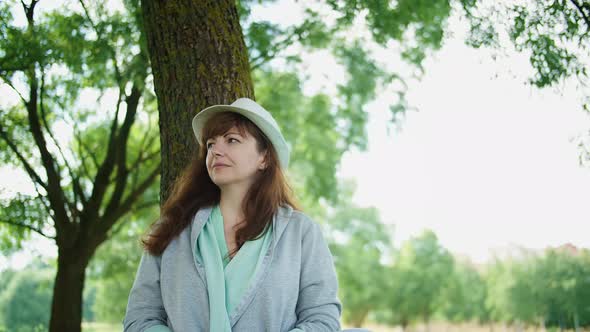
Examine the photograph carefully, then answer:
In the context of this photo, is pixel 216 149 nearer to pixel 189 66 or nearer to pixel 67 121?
pixel 189 66

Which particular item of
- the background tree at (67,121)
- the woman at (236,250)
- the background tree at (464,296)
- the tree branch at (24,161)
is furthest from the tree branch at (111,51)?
the background tree at (464,296)

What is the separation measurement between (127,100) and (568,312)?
11947mm

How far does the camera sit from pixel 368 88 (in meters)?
11.3

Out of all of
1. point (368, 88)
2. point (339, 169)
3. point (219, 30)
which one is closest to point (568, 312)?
point (339, 169)

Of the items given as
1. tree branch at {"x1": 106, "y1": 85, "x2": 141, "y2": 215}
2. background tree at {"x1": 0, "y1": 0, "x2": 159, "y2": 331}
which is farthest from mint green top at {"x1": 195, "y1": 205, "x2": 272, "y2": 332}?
tree branch at {"x1": 106, "y1": 85, "x2": 141, "y2": 215}

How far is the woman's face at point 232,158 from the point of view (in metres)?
3.09

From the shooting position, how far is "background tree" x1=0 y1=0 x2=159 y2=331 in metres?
8.19

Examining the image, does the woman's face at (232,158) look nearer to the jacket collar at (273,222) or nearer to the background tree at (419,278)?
the jacket collar at (273,222)

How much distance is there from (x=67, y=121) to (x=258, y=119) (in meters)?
9.39

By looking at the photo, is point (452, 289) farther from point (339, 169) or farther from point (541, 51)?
point (541, 51)

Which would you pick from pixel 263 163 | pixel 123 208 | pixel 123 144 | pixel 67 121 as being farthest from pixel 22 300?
pixel 263 163

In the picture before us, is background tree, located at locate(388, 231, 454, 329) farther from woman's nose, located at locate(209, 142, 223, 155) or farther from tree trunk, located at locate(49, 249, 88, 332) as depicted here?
woman's nose, located at locate(209, 142, 223, 155)

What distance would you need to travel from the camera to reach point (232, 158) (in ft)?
10.2

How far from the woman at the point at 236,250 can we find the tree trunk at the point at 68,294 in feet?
24.8
